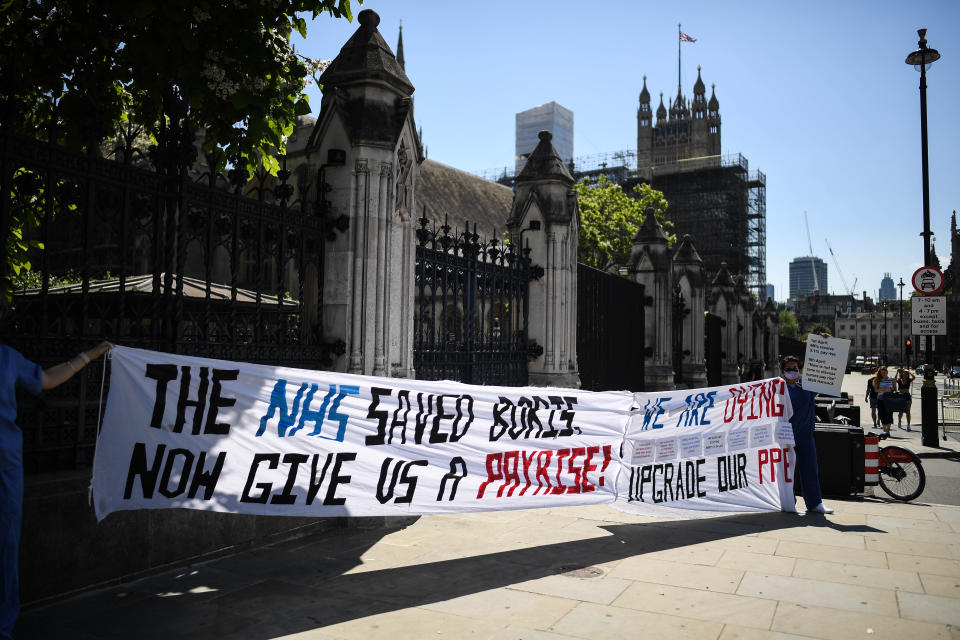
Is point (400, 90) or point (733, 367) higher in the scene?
point (400, 90)

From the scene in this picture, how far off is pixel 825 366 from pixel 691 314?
968 centimetres

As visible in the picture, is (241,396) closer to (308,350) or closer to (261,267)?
(261,267)

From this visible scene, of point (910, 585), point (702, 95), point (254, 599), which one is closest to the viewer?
point (254, 599)

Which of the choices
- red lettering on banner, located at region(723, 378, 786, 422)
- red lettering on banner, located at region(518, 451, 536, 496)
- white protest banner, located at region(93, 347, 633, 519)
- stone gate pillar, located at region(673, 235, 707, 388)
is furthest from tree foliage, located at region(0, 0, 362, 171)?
stone gate pillar, located at region(673, 235, 707, 388)

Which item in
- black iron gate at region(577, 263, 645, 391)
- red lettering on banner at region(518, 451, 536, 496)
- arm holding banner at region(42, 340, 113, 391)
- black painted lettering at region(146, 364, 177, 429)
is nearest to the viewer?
arm holding banner at region(42, 340, 113, 391)

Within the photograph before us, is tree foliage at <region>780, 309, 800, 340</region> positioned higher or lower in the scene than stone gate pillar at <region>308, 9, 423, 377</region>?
higher

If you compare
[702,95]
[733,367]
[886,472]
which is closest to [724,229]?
[702,95]

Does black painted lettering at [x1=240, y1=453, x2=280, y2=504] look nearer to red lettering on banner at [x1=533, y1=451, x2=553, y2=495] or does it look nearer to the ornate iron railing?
the ornate iron railing

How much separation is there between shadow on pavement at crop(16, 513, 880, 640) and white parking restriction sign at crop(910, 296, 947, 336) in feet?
31.8

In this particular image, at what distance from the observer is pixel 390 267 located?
7.41 m

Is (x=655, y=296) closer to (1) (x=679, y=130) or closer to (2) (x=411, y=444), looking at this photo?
(2) (x=411, y=444)

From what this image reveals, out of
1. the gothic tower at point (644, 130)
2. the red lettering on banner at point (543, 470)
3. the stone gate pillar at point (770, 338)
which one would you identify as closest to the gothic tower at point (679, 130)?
the gothic tower at point (644, 130)

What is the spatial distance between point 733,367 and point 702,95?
98.9m

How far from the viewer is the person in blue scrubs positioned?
358 centimetres
